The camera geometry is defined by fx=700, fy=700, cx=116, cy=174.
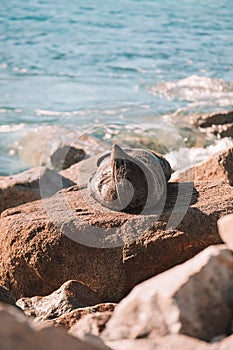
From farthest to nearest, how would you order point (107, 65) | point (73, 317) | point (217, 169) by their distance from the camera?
point (107, 65), point (217, 169), point (73, 317)

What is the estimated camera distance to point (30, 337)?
2.16 meters

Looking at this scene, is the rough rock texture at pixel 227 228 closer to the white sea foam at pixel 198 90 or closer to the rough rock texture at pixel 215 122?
the rough rock texture at pixel 215 122

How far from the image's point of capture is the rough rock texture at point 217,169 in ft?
20.5

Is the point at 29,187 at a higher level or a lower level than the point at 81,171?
lower

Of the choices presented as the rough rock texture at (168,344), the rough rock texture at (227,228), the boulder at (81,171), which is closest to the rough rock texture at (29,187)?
the boulder at (81,171)

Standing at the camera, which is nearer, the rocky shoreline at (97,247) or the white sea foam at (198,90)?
the rocky shoreline at (97,247)

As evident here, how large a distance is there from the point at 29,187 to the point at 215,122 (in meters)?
5.81

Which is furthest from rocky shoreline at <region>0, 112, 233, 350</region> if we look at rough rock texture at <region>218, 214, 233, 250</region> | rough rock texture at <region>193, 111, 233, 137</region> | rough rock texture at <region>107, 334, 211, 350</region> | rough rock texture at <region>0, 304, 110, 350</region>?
rough rock texture at <region>193, 111, 233, 137</region>

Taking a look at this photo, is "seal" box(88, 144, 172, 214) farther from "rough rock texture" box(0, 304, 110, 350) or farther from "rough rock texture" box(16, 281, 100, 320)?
"rough rock texture" box(0, 304, 110, 350)

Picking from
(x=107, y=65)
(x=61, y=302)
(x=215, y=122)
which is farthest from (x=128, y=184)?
(x=107, y=65)

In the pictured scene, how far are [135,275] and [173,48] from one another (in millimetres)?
16494

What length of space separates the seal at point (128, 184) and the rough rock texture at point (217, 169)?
3.19 ft

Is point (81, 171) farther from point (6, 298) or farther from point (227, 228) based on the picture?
point (227, 228)

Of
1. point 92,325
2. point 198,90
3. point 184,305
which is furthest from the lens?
point 198,90
